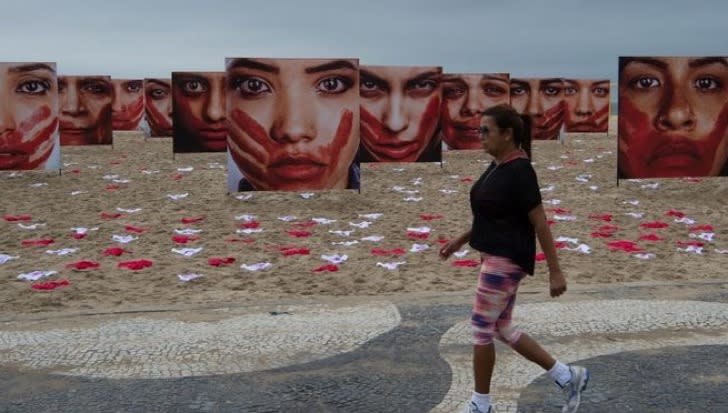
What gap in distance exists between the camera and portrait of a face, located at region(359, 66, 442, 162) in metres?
15.4

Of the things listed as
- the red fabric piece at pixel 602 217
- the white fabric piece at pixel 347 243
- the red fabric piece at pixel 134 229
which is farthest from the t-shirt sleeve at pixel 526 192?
the red fabric piece at pixel 602 217

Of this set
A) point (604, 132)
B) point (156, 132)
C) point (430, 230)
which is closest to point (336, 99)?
point (430, 230)

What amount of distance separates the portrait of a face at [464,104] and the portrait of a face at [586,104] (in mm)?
7793

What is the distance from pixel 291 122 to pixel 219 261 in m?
4.37

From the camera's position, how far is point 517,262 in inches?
134

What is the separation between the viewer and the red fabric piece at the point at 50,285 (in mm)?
6450

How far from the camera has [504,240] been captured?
3.41m

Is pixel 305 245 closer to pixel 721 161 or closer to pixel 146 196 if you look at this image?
pixel 146 196

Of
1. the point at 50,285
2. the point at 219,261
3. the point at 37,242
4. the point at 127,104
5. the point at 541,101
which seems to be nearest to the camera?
the point at 50,285

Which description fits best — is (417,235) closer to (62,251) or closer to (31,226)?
(62,251)

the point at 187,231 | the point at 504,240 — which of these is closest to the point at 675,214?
the point at 187,231

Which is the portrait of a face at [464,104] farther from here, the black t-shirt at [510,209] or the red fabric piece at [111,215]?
the black t-shirt at [510,209]

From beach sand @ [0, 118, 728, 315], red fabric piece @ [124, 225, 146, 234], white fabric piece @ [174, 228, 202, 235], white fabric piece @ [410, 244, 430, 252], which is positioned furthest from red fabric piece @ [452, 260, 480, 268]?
red fabric piece @ [124, 225, 146, 234]

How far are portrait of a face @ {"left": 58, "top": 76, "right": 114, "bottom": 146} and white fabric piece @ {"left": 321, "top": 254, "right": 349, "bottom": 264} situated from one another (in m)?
16.2
